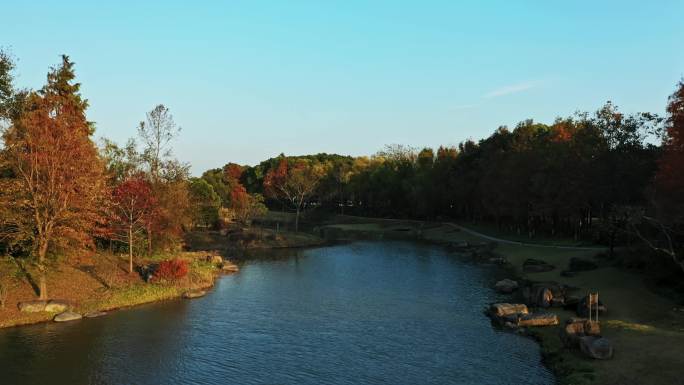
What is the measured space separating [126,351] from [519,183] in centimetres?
6986

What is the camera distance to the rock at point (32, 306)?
37.3 metres

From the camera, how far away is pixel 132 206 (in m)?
51.7

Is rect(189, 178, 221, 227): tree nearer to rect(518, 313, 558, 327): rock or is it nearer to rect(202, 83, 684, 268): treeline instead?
rect(202, 83, 684, 268): treeline

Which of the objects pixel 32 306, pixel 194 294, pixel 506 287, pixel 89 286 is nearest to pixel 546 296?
pixel 506 287

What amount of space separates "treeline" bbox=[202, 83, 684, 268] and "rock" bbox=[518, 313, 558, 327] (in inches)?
330

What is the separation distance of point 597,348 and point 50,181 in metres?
39.1

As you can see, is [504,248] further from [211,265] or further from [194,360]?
[194,360]

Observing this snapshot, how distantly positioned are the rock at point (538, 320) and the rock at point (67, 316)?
32882mm

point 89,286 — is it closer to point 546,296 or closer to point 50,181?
point 50,181

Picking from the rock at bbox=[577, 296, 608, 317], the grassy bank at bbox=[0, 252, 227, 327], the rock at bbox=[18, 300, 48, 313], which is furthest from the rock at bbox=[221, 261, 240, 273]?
the rock at bbox=[577, 296, 608, 317]

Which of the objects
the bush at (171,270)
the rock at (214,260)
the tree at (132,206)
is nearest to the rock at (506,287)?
the bush at (171,270)

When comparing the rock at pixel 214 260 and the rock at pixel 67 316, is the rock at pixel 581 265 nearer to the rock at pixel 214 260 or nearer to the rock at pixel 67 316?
the rock at pixel 214 260

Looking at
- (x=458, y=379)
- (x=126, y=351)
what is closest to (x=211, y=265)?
(x=126, y=351)

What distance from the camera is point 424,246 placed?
94625 millimetres
